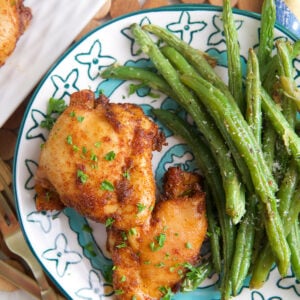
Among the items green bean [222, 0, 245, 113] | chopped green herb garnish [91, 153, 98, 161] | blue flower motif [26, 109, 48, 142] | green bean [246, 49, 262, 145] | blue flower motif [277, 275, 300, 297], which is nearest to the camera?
chopped green herb garnish [91, 153, 98, 161]

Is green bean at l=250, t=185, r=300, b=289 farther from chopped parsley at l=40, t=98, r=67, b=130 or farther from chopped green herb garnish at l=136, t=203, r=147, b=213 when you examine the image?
chopped parsley at l=40, t=98, r=67, b=130

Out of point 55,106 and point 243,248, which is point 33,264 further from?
point 243,248

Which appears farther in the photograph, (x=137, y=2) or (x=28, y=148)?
(x=137, y=2)

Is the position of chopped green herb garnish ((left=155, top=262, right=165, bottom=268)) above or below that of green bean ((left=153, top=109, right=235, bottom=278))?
below

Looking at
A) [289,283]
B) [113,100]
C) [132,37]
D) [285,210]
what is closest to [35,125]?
[113,100]

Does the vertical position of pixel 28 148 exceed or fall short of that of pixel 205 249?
it exceeds it

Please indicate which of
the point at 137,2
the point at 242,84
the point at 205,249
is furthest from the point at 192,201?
the point at 137,2

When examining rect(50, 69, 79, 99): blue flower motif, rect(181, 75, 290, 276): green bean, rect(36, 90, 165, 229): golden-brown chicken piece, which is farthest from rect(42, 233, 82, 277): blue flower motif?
rect(181, 75, 290, 276): green bean

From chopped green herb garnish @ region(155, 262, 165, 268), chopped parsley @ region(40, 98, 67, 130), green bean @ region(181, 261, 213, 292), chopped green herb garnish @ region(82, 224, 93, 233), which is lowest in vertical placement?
green bean @ region(181, 261, 213, 292)

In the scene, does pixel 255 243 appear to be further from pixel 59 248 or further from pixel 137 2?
pixel 137 2
